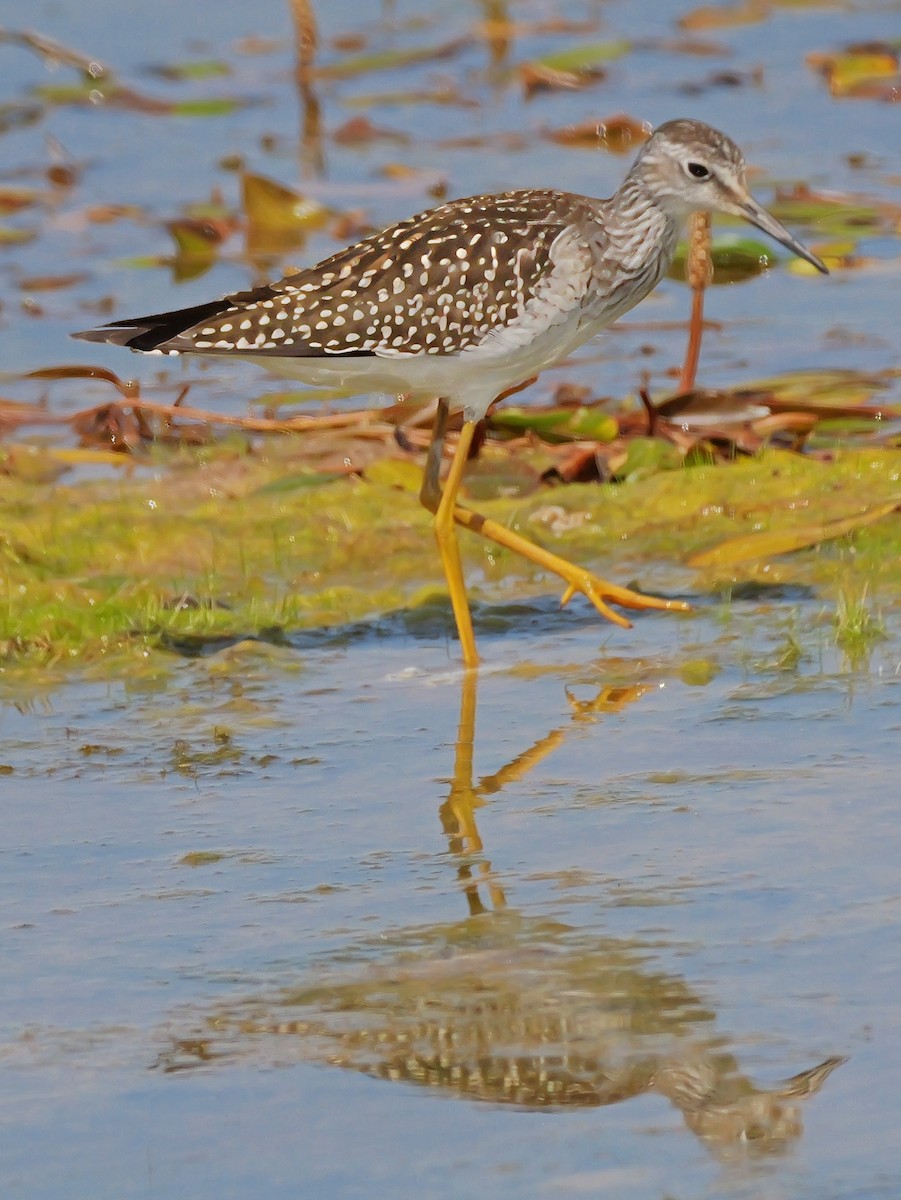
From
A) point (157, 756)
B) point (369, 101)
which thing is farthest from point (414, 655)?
point (369, 101)

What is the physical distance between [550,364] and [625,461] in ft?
4.00

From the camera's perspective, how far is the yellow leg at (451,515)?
660 centimetres

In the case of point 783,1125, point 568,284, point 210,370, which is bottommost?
point 210,370

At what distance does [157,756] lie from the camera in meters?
5.74

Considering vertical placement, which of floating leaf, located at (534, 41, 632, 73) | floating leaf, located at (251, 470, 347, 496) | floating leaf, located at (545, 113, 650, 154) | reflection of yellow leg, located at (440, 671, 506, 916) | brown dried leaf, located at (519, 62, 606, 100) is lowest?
floating leaf, located at (251, 470, 347, 496)

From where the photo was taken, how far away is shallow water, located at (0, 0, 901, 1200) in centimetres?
347

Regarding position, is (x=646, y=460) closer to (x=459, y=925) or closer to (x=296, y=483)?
(x=296, y=483)

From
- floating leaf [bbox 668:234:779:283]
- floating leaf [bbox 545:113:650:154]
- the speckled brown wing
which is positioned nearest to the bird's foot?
the speckled brown wing

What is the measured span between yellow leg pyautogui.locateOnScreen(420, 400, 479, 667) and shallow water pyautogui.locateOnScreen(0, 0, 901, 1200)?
0.37ft

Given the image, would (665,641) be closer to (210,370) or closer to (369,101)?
(210,370)

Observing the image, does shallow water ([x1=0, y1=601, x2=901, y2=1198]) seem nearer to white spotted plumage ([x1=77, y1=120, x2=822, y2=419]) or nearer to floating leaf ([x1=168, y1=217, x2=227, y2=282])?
white spotted plumage ([x1=77, y1=120, x2=822, y2=419])

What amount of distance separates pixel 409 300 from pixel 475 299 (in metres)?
0.22

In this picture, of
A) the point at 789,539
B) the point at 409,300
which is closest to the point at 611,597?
the point at 789,539

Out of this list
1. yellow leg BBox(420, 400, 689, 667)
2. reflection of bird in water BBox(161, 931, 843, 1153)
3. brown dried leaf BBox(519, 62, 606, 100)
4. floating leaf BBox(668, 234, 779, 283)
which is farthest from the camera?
brown dried leaf BBox(519, 62, 606, 100)
